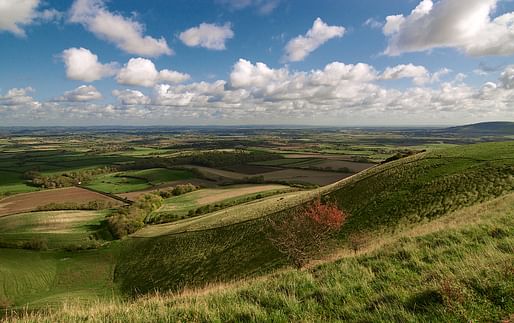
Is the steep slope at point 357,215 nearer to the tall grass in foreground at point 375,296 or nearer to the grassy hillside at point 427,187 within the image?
the grassy hillside at point 427,187

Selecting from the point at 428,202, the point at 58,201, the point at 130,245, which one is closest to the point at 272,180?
the point at 130,245

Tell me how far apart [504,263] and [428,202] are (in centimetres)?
2729

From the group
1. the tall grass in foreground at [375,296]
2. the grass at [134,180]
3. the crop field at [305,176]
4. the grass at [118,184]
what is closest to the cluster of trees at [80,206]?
the grass at [134,180]

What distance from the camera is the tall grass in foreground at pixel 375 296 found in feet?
24.9

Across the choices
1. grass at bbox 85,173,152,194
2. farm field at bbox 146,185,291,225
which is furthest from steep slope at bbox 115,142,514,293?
grass at bbox 85,173,152,194

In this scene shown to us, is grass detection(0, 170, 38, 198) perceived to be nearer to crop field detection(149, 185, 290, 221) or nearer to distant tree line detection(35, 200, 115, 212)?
distant tree line detection(35, 200, 115, 212)

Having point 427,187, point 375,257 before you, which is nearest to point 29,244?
point 375,257

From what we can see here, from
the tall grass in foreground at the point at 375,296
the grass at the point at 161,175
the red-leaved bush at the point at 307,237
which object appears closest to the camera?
the tall grass in foreground at the point at 375,296

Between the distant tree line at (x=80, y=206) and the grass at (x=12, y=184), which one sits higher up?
the grass at (x=12, y=184)

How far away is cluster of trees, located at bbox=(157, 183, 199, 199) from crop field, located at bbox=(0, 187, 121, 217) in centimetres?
1408

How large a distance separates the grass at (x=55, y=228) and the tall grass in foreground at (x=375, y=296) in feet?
211

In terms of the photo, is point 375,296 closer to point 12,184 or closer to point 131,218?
point 131,218

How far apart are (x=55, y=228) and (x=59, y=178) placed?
63.1m

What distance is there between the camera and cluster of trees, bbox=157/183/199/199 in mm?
100625
